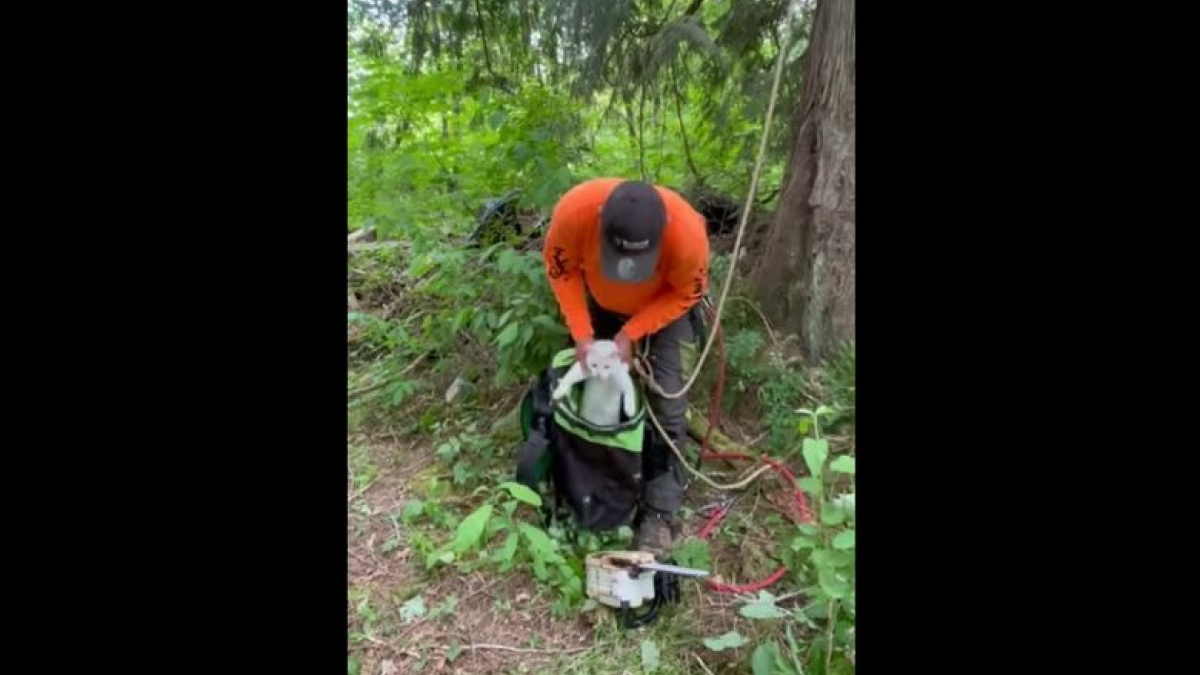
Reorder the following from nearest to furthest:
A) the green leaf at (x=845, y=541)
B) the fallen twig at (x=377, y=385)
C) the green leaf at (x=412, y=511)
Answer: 1. the green leaf at (x=845, y=541)
2. the green leaf at (x=412, y=511)
3. the fallen twig at (x=377, y=385)

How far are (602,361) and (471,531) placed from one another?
73 centimetres

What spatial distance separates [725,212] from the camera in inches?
163

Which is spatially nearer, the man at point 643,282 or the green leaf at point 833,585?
the green leaf at point 833,585

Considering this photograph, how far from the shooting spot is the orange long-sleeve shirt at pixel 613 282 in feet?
8.70

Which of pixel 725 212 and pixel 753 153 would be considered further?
pixel 725 212

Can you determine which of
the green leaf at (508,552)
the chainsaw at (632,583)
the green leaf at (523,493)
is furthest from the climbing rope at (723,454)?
the green leaf at (508,552)

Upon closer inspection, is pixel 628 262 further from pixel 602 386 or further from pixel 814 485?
pixel 814 485

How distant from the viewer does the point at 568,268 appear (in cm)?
278

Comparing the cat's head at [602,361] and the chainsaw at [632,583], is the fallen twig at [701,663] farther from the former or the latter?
the cat's head at [602,361]

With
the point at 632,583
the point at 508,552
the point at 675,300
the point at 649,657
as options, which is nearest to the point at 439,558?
the point at 508,552

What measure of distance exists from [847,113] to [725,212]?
3.44ft

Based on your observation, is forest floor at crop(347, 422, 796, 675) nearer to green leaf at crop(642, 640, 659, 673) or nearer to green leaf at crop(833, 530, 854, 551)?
green leaf at crop(642, 640, 659, 673)
